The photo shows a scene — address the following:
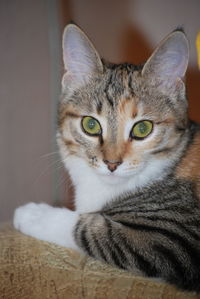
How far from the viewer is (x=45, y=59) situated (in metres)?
1.93

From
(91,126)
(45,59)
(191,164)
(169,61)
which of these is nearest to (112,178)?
(91,126)

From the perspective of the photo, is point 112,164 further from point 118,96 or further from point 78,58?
point 78,58

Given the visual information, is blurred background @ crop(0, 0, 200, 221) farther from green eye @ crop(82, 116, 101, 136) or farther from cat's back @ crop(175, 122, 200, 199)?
cat's back @ crop(175, 122, 200, 199)

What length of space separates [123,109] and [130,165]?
0.16 metres

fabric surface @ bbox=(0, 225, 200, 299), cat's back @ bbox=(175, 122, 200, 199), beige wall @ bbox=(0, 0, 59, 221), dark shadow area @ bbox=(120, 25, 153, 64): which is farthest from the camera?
dark shadow area @ bbox=(120, 25, 153, 64)

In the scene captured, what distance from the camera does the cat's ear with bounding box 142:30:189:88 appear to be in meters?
1.12

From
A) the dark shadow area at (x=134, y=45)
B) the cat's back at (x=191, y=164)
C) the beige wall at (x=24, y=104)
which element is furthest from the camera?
the dark shadow area at (x=134, y=45)

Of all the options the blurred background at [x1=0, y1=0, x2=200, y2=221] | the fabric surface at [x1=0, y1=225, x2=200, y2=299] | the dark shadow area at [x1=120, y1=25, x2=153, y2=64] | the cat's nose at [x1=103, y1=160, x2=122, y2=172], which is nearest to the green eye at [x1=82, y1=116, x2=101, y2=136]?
the cat's nose at [x1=103, y1=160, x2=122, y2=172]

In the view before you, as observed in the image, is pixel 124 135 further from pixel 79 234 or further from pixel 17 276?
pixel 17 276

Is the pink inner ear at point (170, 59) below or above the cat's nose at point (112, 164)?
above

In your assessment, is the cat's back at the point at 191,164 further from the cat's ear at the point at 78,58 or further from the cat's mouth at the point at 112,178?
the cat's ear at the point at 78,58

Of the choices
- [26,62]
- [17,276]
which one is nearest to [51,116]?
[26,62]

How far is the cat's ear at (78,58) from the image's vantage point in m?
1.17

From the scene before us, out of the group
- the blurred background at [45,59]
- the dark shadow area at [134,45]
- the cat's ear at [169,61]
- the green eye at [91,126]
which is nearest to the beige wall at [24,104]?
the blurred background at [45,59]
